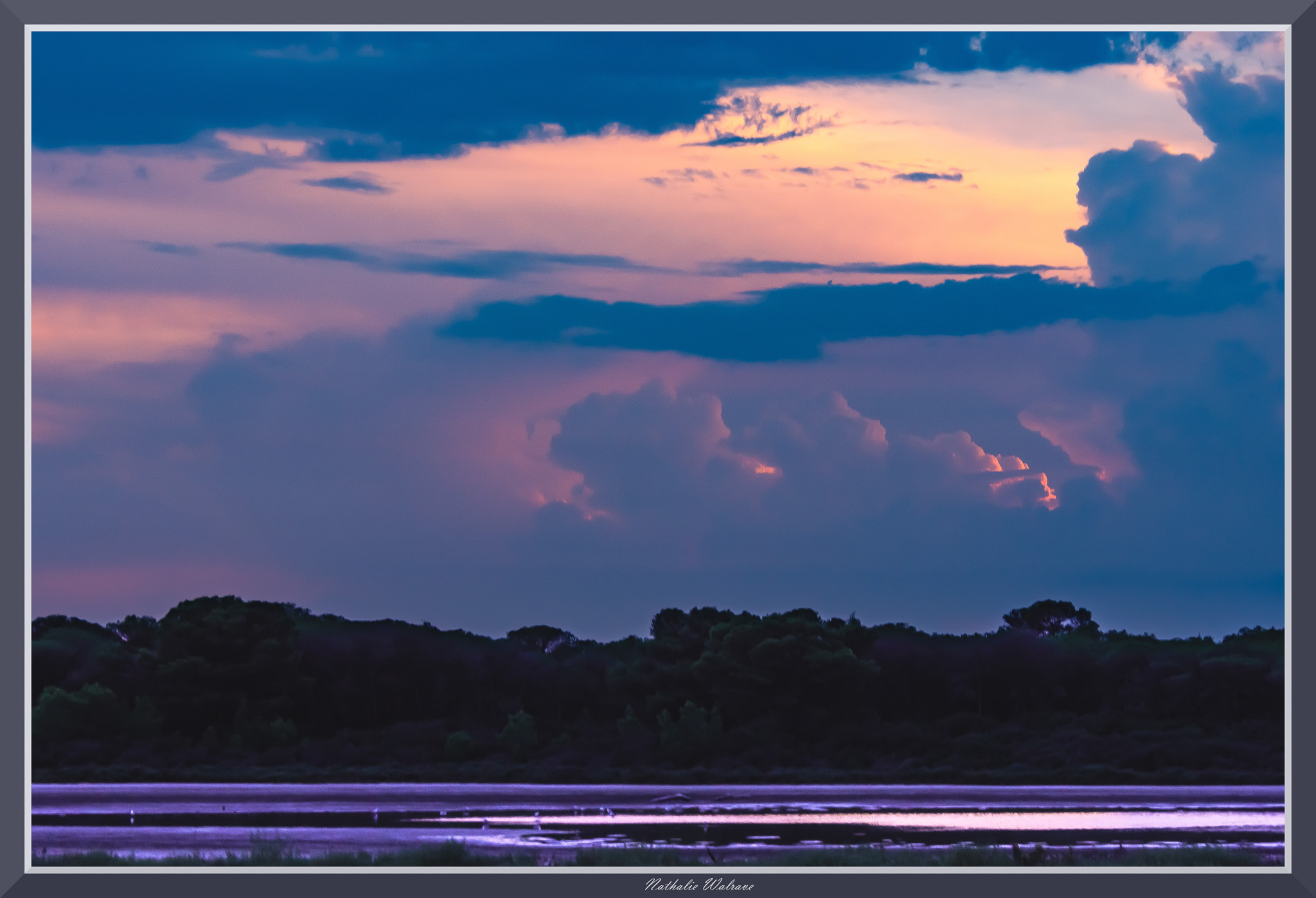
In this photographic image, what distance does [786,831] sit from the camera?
29.8 metres

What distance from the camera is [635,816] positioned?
34.4 metres

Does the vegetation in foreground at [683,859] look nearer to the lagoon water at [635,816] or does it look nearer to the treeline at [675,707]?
the lagoon water at [635,816]

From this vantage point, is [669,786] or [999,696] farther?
[999,696]

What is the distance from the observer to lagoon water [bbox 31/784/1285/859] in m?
27.7

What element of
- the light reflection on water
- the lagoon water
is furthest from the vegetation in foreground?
the light reflection on water

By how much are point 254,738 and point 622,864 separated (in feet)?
105

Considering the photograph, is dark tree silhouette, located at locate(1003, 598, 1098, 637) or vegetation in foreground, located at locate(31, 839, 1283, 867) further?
dark tree silhouette, located at locate(1003, 598, 1098, 637)

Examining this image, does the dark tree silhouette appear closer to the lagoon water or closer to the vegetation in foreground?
the lagoon water

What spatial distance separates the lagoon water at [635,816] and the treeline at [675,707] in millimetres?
2831

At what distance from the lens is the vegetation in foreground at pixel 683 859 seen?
69.8 feet

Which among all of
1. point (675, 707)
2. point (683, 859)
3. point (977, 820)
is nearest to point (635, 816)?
point (977, 820)

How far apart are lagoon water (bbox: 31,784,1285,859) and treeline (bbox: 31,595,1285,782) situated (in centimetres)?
283
